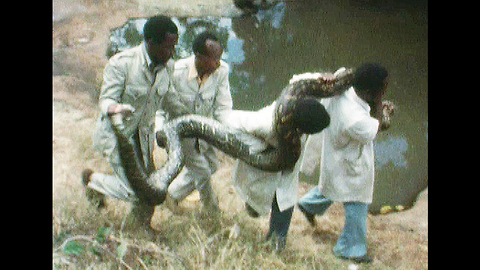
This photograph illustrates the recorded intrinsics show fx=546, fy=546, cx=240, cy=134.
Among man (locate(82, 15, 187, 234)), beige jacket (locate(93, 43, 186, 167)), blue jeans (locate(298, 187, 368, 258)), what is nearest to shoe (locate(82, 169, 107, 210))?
man (locate(82, 15, 187, 234))

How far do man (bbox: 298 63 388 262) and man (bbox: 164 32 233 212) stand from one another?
0.61 m

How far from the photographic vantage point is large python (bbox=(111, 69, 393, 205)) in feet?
9.55

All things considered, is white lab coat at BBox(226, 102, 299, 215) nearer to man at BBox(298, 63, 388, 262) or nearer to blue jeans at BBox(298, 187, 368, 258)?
man at BBox(298, 63, 388, 262)

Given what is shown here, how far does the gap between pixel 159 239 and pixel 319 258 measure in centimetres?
94

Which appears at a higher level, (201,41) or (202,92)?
(201,41)

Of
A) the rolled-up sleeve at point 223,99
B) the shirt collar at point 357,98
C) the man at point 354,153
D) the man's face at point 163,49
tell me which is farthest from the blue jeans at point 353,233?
the man's face at point 163,49

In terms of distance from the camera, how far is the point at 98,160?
3.42 metres

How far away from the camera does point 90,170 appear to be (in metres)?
3.22

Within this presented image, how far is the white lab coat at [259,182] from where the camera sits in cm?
310

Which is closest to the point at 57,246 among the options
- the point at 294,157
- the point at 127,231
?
the point at 127,231

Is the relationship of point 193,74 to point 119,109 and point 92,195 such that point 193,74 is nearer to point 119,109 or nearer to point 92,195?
point 119,109

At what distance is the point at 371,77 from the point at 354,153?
44 cm

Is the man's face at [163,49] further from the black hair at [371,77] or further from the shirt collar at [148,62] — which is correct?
the black hair at [371,77]

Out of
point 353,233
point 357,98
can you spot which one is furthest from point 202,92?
point 353,233
